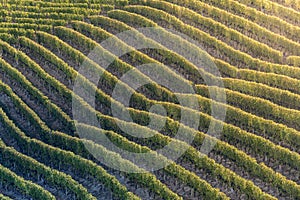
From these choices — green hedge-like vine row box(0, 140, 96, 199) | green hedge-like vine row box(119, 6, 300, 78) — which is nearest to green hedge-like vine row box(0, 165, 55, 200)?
green hedge-like vine row box(0, 140, 96, 199)

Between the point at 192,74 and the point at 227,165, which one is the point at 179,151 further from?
the point at 192,74

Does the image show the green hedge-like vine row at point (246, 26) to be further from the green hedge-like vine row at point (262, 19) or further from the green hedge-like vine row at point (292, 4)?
the green hedge-like vine row at point (292, 4)

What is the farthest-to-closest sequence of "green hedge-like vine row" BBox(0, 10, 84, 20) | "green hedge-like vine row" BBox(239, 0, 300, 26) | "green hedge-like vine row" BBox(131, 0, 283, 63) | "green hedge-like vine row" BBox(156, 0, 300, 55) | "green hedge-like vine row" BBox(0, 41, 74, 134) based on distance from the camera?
"green hedge-like vine row" BBox(0, 10, 84, 20) → "green hedge-like vine row" BBox(239, 0, 300, 26) → "green hedge-like vine row" BBox(156, 0, 300, 55) → "green hedge-like vine row" BBox(131, 0, 283, 63) → "green hedge-like vine row" BBox(0, 41, 74, 134)

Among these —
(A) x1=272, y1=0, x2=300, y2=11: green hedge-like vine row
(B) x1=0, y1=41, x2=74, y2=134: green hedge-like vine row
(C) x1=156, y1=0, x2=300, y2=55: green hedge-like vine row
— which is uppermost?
(A) x1=272, y1=0, x2=300, y2=11: green hedge-like vine row

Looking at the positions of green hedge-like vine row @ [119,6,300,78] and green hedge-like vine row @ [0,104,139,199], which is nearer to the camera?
green hedge-like vine row @ [0,104,139,199]

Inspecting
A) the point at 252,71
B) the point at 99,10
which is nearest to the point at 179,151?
the point at 252,71

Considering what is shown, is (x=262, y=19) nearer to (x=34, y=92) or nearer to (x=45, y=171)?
(x=34, y=92)

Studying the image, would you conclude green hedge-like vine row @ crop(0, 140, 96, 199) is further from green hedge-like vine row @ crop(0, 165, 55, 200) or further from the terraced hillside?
green hedge-like vine row @ crop(0, 165, 55, 200)

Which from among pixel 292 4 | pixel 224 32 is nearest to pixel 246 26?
pixel 224 32
